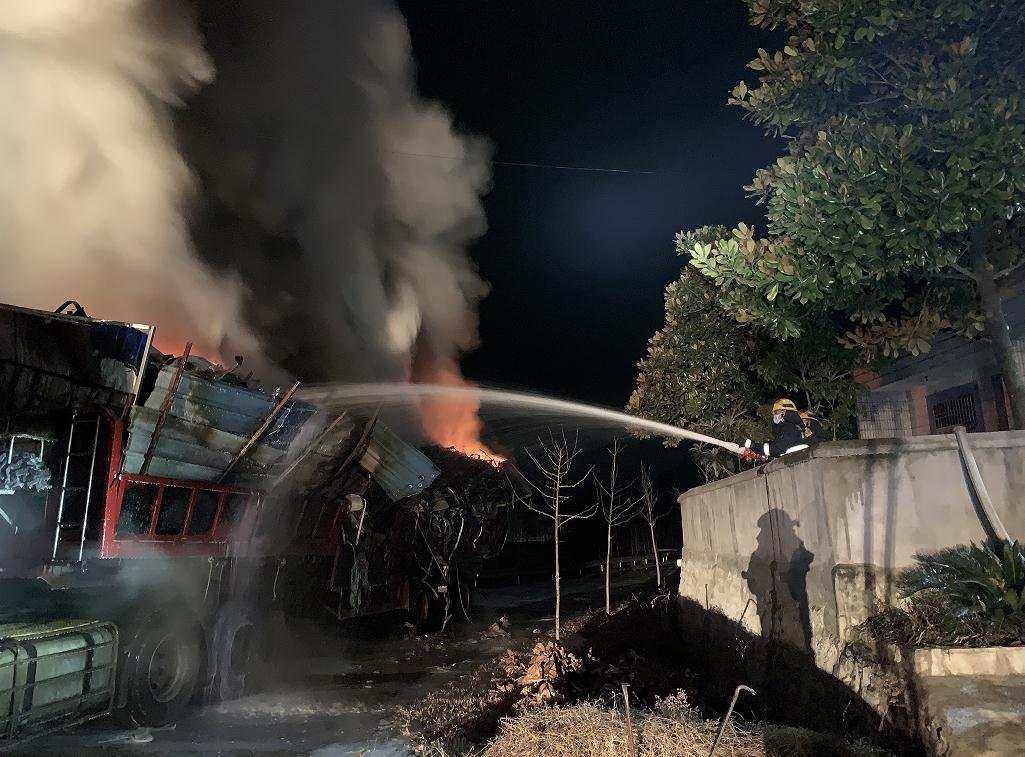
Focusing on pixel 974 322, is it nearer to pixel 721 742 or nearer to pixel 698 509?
pixel 698 509

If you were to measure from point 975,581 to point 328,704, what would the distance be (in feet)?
24.3

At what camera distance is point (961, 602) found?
18.1 feet

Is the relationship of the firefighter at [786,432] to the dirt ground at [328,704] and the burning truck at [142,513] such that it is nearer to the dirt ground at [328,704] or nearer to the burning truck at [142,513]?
the dirt ground at [328,704]

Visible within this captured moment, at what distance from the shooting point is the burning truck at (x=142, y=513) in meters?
6.92

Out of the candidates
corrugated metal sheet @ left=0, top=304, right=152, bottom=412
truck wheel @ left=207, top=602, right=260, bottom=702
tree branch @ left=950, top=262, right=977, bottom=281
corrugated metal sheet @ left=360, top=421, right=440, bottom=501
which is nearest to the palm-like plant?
tree branch @ left=950, top=262, right=977, bottom=281

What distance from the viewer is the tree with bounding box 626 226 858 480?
37.3ft

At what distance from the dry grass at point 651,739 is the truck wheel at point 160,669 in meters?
5.10

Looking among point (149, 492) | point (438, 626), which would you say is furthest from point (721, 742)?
point (438, 626)

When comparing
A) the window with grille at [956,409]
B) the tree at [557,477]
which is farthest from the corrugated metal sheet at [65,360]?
the window with grille at [956,409]

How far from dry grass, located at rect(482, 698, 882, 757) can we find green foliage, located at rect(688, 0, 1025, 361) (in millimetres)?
4579

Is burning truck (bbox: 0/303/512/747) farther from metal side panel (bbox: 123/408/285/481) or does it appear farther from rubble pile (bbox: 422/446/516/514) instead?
rubble pile (bbox: 422/446/516/514)

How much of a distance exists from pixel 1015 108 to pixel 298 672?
11.9 m

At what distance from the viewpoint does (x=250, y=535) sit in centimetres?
984

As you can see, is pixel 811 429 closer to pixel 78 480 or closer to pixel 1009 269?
pixel 1009 269
